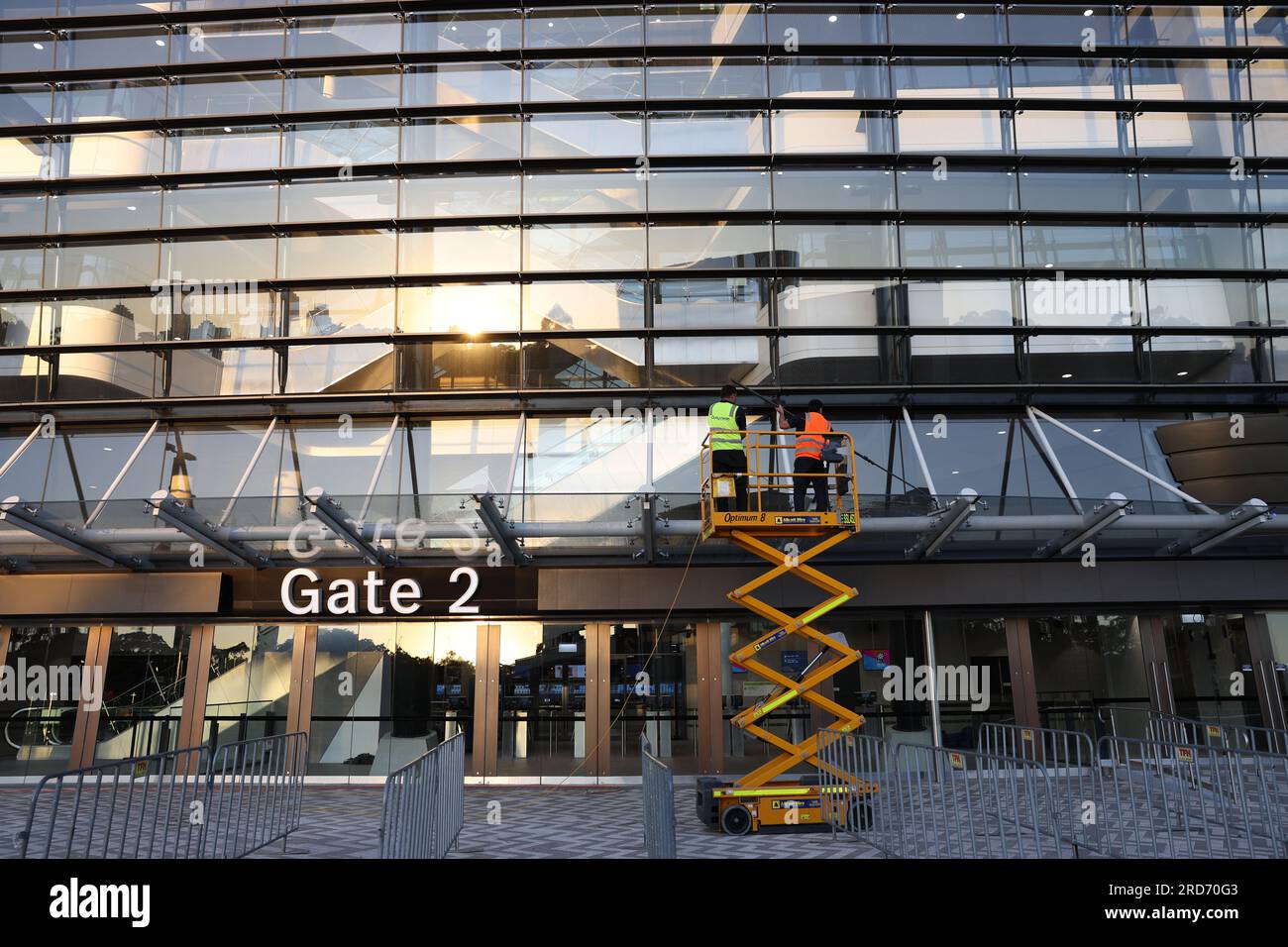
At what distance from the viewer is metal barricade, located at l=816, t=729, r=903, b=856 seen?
36.1 ft

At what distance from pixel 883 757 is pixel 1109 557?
8.63 meters

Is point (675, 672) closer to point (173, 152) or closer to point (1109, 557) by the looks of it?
point (1109, 557)

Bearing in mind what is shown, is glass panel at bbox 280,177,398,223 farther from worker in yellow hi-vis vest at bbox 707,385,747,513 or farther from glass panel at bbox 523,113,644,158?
worker in yellow hi-vis vest at bbox 707,385,747,513

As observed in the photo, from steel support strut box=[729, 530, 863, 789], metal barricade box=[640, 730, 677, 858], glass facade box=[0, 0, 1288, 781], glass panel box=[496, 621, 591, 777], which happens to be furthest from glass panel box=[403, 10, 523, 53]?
metal barricade box=[640, 730, 677, 858]

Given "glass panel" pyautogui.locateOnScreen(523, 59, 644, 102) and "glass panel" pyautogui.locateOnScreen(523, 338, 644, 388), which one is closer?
"glass panel" pyautogui.locateOnScreen(523, 338, 644, 388)

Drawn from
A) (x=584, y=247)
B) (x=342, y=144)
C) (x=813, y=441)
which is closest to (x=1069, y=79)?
(x=584, y=247)

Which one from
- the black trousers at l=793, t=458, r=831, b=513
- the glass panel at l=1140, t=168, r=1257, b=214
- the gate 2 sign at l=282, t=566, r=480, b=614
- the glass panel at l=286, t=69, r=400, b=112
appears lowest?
the gate 2 sign at l=282, t=566, r=480, b=614

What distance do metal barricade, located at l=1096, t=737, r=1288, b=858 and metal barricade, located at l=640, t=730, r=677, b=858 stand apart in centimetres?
433

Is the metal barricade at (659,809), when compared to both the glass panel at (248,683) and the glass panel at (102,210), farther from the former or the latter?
the glass panel at (102,210)

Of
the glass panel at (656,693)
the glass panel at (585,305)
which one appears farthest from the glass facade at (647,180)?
the glass panel at (656,693)

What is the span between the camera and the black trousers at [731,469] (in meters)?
13.2

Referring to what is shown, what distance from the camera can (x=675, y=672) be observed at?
56.5ft

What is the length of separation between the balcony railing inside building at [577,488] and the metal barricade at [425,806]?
506cm
